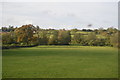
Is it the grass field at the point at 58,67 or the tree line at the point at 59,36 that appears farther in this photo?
the tree line at the point at 59,36

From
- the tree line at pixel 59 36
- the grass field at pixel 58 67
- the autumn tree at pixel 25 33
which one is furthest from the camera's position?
the tree line at pixel 59 36

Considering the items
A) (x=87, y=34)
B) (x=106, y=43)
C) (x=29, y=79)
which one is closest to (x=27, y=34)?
(x=87, y=34)

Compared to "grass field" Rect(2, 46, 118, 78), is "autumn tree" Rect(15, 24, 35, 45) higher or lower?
higher

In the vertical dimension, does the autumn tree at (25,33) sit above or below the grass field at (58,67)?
above

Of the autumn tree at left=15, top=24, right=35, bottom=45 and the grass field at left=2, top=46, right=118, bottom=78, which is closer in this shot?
the grass field at left=2, top=46, right=118, bottom=78

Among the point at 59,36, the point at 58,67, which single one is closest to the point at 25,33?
the point at 59,36

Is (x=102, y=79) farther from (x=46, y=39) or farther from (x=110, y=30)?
(x=110, y=30)

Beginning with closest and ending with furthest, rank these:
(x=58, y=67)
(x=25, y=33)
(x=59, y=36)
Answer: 1. (x=58, y=67)
2. (x=59, y=36)
3. (x=25, y=33)

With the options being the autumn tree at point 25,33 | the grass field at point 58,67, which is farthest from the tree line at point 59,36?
the grass field at point 58,67

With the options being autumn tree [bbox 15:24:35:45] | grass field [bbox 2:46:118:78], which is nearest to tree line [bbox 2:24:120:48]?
autumn tree [bbox 15:24:35:45]

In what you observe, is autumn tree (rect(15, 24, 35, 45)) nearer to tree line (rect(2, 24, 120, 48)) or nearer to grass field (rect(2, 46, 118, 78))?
tree line (rect(2, 24, 120, 48))

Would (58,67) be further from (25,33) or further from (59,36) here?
(25,33)

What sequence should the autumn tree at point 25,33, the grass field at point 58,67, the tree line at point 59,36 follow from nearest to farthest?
the grass field at point 58,67 → the autumn tree at point 25,33 → the tree line at point 59,36

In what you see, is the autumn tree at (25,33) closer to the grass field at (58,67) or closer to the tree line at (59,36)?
the tree line at (59,36)
